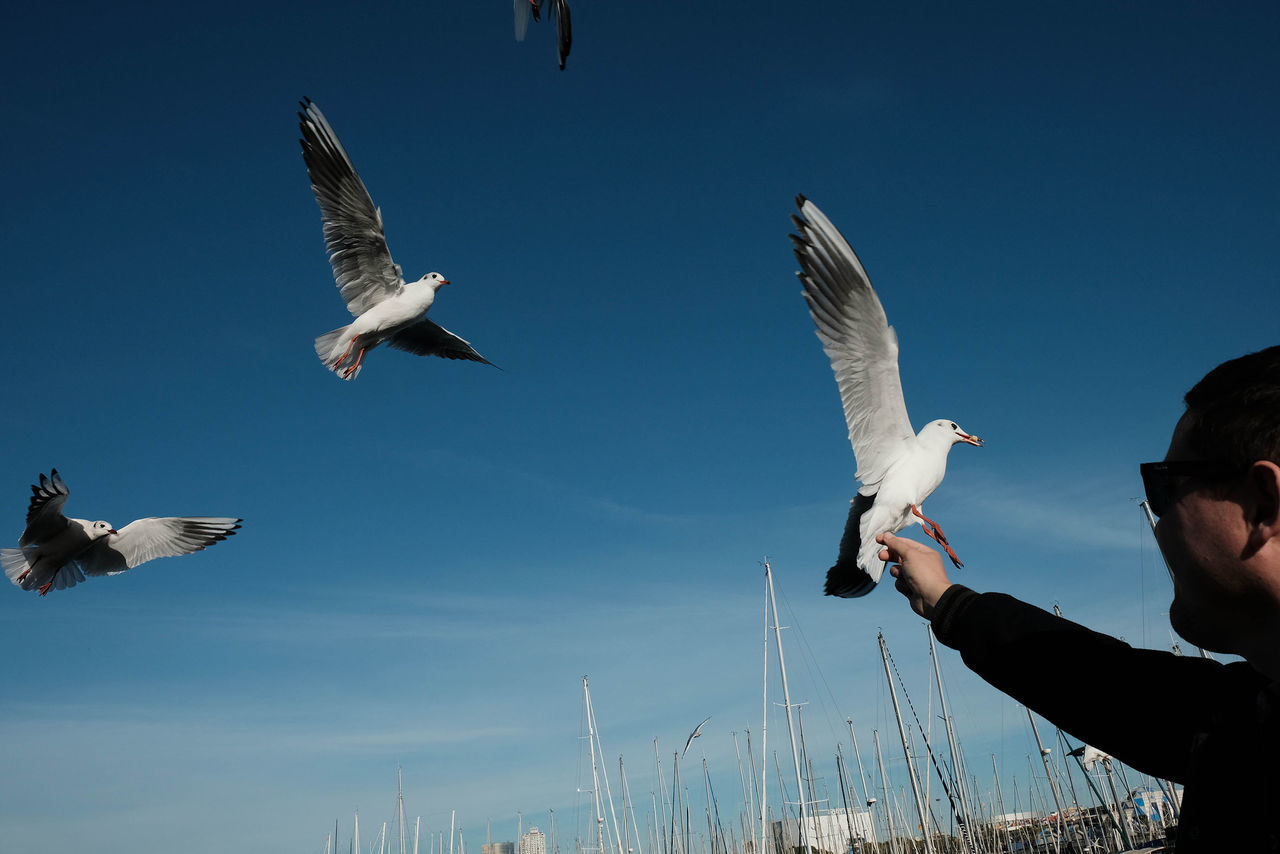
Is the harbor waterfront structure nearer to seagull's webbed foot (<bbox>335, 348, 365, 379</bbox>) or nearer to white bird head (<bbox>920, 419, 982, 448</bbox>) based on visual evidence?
seagull's webbed foot (<bbox>335, 348, 365, 379</bbox>)

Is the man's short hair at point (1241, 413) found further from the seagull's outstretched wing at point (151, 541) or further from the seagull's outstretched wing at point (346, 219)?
the seagull's outstretched wing at point (151, 541)

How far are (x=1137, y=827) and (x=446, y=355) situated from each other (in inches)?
1120

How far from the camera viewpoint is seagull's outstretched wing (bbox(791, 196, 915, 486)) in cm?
328

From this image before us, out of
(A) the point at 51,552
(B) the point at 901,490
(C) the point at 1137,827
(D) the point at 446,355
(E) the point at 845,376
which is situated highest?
(D) the point at 446,355

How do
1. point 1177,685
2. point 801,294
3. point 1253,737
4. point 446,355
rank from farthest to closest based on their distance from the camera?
point 446,355 → point 801,294 → point 1177,685 → point 1253,737

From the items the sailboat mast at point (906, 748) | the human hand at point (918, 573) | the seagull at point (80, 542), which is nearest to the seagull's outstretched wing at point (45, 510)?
the seagull at point (80, 542)

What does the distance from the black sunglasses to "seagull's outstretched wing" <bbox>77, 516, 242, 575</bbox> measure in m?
12.8

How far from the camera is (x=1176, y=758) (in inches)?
56.6

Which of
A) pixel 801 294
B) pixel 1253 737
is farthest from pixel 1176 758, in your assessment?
pixel 801 294

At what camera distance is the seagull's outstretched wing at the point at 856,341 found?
10.7 feet

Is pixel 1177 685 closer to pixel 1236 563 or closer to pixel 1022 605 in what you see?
pixel 1022 605

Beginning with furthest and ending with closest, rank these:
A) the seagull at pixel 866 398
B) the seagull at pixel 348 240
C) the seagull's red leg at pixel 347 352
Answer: the seagull at pixel 348 240
the seagull's red leg at pixel 347 352
the seagull at pixel 866 398

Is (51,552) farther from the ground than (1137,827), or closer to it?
farther from the ground

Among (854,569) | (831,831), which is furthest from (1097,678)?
(831,831)
